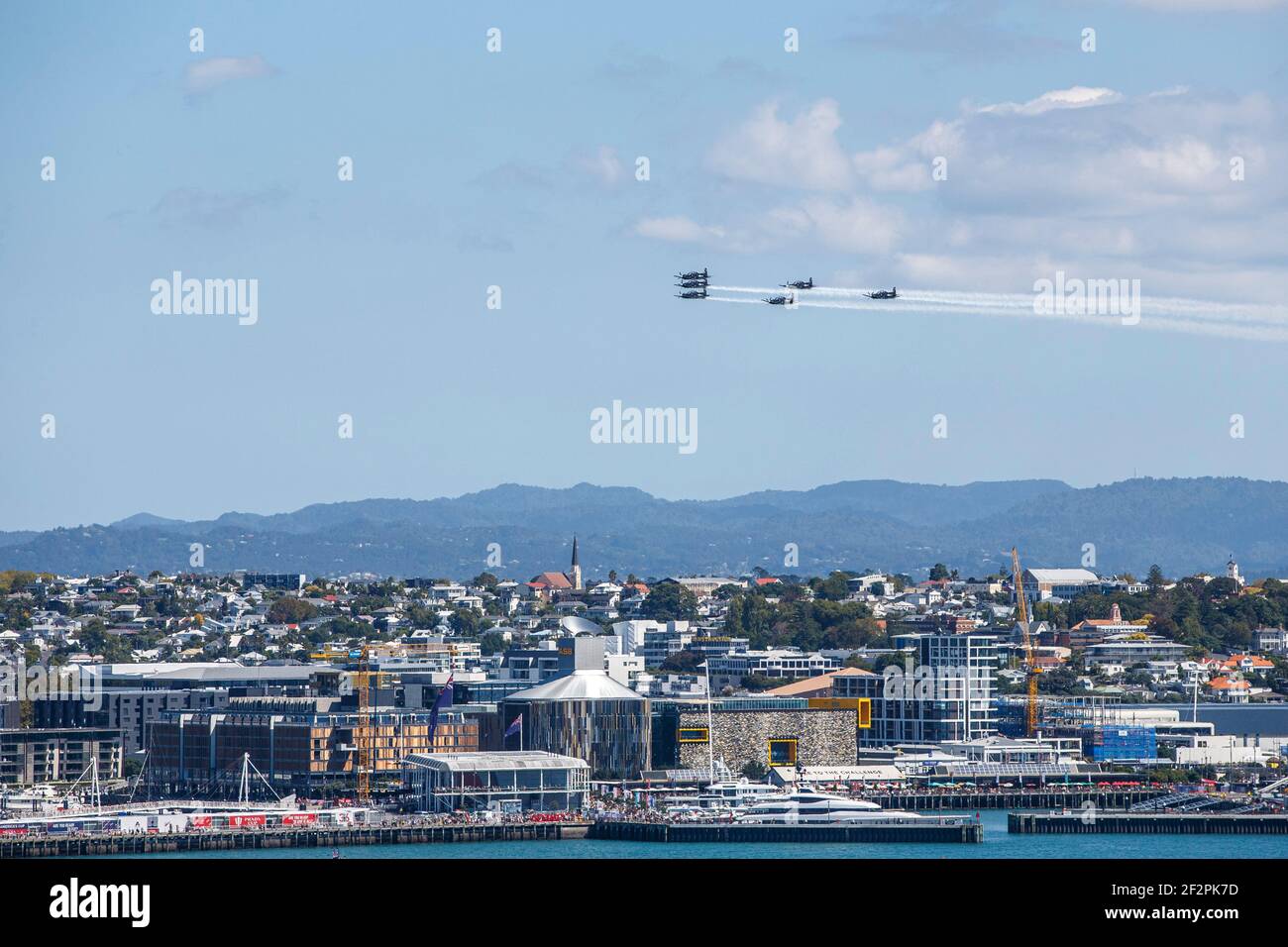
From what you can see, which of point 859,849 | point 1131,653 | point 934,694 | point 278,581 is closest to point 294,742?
point 859,849

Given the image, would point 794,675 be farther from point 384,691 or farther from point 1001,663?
point 384,691

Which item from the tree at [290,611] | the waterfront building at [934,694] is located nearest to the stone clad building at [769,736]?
the waterfront building at [934,694]

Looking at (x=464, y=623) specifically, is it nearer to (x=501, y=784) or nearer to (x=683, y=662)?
(x=683, y=662)

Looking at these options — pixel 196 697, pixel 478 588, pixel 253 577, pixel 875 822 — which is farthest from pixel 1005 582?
pixel 875 822

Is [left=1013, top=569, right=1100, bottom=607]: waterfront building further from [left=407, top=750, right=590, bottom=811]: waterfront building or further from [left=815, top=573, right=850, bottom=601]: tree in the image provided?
[left=407, top=750, right=590, bottom=811]: waterfront building
